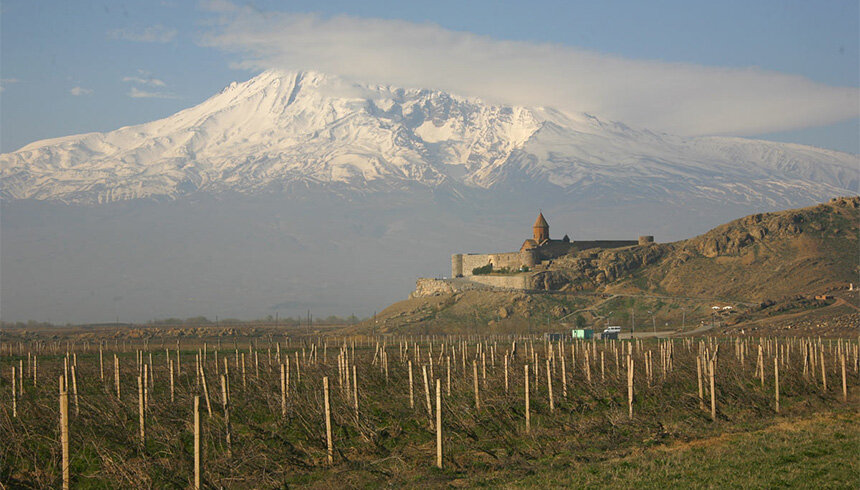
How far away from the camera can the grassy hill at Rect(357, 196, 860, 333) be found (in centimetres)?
7844

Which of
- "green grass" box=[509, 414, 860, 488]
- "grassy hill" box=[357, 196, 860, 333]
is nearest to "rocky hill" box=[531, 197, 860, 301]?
"grassy hill" box=[357, 196, 860, 333]

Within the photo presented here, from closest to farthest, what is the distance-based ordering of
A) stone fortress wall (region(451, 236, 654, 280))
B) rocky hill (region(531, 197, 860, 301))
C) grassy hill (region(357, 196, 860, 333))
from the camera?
grassy hill (region(357, 196, 860, 333)) < rocky hill (region(531, 197, 860, 301)) < stone fortress wall (region(451, 236, 654, 280))

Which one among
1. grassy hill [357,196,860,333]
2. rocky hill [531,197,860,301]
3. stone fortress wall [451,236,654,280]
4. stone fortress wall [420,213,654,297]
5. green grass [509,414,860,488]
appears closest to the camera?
green grass [509,414,860,488]

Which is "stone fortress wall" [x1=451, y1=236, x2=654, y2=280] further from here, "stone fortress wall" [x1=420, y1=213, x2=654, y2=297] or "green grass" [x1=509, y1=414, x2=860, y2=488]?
"green grass" [x1=509, y1=414, x2=860, y2=488]

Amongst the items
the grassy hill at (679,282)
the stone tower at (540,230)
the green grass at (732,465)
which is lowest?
the green grass at (732,465)

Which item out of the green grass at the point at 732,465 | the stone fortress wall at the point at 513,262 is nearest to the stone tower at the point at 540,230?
the stone fortress wall at the point at 513,262

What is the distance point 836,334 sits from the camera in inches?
2313

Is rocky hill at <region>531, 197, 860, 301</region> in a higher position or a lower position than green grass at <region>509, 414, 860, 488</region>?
higher

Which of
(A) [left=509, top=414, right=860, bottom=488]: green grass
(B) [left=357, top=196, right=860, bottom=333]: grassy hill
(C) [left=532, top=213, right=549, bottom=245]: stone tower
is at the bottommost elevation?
(A) [left=509, top=414, right=860, bottom=488]: green grass

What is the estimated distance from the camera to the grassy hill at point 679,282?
78.4 metres

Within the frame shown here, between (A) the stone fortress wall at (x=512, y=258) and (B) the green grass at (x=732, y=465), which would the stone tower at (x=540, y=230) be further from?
(B) the green grass at (x=732, y=465)

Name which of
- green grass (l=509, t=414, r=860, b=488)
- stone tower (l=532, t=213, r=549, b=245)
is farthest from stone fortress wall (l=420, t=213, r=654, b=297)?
green grass (l=509, t=414, r=860, b=488)

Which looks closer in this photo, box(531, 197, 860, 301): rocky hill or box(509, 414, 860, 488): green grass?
box(509, 414, 860, 488): green grass

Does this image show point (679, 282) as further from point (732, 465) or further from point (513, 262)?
point (732, 465)
